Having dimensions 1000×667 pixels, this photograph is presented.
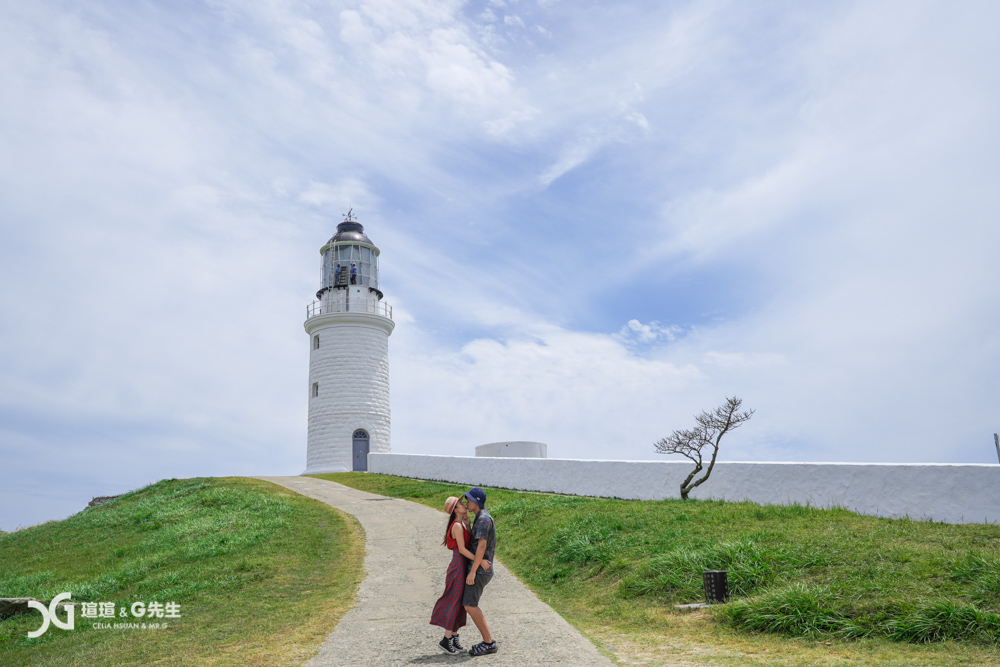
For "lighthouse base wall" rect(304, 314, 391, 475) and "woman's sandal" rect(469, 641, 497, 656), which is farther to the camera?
"lighthouse base wall" rect(304, 314, 391, 475)

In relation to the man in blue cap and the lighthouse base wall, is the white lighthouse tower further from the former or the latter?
the man in blue cap

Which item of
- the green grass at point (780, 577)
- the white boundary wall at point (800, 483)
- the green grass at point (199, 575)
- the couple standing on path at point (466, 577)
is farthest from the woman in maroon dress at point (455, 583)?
the white boundary wall at point (800, 483)

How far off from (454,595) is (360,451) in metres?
27.5

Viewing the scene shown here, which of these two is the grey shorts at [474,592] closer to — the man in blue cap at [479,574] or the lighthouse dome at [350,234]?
the man in blue cap at [479,574]

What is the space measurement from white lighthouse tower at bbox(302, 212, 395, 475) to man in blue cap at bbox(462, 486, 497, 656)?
27.3 metres

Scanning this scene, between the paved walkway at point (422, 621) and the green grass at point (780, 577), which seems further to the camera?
the green grass at point (780, 577)

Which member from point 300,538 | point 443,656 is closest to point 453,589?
point 443,656

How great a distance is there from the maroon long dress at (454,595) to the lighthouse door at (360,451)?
1072 inches

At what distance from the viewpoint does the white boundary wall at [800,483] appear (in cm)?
1359

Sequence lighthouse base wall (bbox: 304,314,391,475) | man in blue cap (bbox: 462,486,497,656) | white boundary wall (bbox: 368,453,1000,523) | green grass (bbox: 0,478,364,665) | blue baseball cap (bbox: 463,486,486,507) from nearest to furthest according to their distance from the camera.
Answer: man in blue cap (bbox: 462,486,497,656)
blue baseball cap (bbox: 463,486,486,507)
green grass (bbox: 0,478,364,665)
white boundary wall (bbox: 368,453,1000,523)
lighthouse base wall (bbox: 304,314,391,475)

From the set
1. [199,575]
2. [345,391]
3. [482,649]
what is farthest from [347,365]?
[482,649]

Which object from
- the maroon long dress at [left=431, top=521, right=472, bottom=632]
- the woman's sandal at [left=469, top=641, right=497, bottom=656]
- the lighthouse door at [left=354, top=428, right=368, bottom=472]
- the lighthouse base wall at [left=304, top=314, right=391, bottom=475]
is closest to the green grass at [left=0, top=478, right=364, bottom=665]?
the maroon long dress at [left=431, top=521, right=472, bottom=632]

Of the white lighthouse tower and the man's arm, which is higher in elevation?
the white lighthouse tower

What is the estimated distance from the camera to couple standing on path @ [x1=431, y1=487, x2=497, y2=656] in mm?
6719
